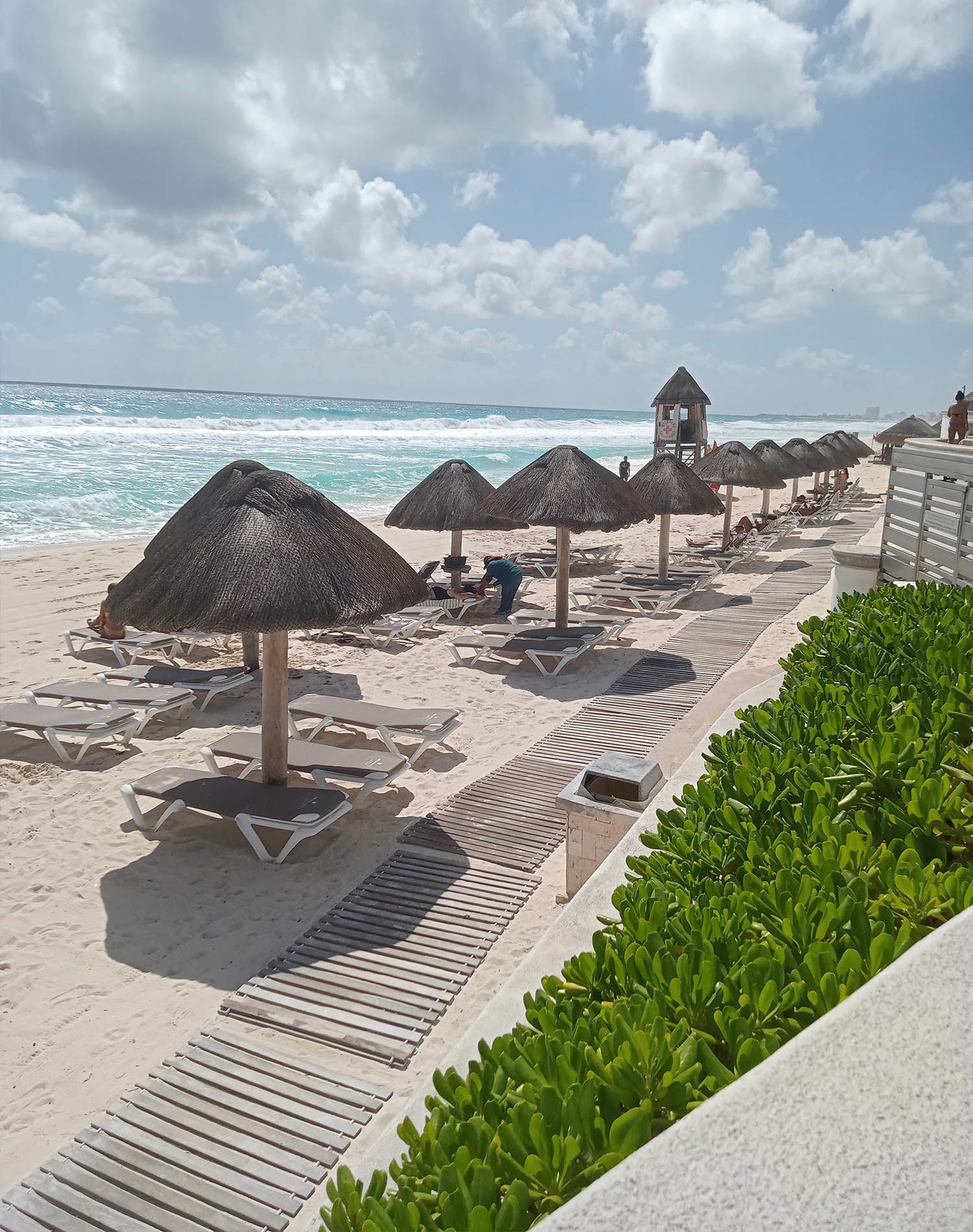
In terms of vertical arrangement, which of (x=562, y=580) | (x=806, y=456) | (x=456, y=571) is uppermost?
(x=806, y=456)

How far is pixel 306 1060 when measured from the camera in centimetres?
314

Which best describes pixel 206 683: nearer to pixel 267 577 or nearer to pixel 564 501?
pixel 267 577

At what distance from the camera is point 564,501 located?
8.98 meters

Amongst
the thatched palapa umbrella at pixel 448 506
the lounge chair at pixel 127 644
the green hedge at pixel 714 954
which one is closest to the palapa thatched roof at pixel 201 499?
the lounge chair at pixel 127 644

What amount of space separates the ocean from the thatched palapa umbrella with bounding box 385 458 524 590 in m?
9.40

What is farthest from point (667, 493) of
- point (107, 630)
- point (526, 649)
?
point (107, 630)

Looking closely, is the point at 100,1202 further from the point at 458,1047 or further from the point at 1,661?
the point at 1,661

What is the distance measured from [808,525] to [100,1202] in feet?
65.2

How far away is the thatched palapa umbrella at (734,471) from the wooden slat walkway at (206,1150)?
13009mm

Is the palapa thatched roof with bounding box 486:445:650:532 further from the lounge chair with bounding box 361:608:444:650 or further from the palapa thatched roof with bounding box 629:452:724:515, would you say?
the palapa thatched roof with bounding box 629:452:724:515

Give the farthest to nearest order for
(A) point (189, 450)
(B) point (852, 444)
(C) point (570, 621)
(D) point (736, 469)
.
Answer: (A) point (189, 450)
(B) point (852, 444)
(D) point (736, 469)
(C) point (570, 621)

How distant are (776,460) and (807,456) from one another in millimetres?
2765

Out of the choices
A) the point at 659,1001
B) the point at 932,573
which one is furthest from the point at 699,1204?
the point at 932,573

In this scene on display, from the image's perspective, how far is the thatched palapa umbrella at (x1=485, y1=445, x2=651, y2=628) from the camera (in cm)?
891
